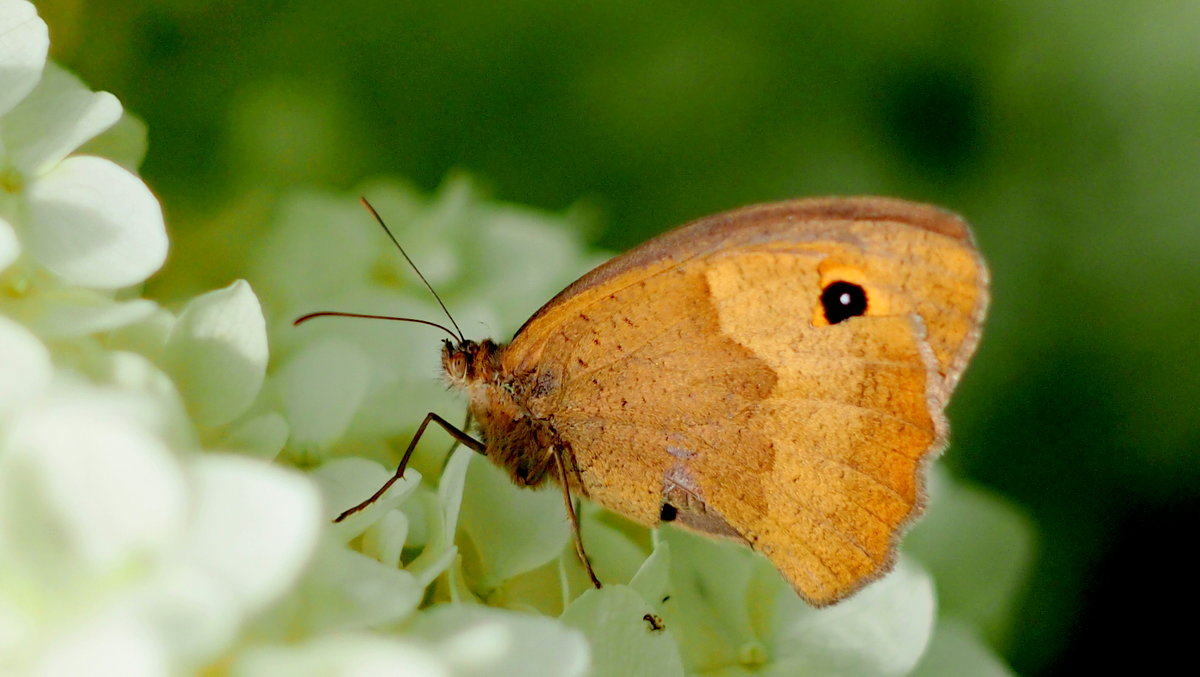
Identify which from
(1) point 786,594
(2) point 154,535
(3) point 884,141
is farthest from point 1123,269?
(2) point 154,535

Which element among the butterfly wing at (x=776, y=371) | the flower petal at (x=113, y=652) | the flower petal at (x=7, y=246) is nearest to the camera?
the flower petal at (x=113, y=652)

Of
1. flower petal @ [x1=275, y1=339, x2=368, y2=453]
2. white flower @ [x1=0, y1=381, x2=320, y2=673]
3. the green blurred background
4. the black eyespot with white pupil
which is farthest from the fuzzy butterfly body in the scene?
white flower @ [x1=0, y1=381, x2=320, y2=673]

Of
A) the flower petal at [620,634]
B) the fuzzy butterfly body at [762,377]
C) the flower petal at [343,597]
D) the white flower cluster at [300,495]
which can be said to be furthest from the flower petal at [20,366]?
the fuzzy butterfly body at [762,377]

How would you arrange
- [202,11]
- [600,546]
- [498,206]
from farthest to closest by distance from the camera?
[498,206] → [202,11] → [600,546]

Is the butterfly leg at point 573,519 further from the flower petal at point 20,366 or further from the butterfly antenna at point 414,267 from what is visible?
the flower petal at point 20,366

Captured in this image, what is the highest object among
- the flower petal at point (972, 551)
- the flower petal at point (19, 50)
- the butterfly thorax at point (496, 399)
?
the flower petal at point (19, 50)

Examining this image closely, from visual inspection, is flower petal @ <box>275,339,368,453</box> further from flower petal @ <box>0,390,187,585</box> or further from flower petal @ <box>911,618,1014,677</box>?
flower petal @ <box>911,618,1014,677</box>

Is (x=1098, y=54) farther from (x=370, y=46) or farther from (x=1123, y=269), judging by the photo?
(x=370, y=46)

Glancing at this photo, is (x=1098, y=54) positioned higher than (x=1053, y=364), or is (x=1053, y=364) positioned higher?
(x=1098, y=54)
